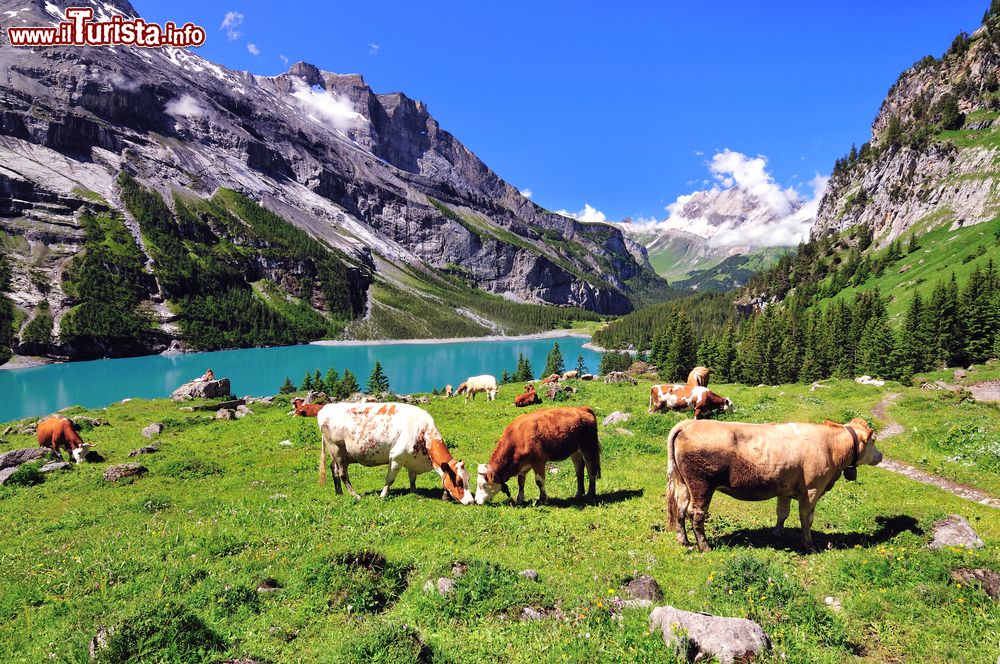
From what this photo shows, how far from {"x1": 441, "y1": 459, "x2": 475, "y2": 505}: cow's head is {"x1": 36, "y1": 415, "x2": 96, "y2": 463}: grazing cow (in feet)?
67.8

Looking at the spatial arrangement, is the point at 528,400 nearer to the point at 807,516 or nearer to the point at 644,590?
the point at 807,516

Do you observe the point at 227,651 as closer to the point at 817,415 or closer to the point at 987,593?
the point at 987,593

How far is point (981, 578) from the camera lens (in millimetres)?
7586

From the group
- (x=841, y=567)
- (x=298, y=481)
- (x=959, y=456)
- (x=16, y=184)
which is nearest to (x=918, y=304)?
(x=959, y=456)

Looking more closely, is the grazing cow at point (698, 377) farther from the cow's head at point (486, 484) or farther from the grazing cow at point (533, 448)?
the cow's head at point (486, 484)

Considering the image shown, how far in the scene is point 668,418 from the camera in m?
24.4

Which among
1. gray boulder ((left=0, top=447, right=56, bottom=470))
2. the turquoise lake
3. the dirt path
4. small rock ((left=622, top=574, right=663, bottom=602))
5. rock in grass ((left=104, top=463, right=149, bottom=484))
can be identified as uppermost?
small rock ((left=622, top=574, right=663, bottom=602))

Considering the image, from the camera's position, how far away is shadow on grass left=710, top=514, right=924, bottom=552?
1066 centimetres

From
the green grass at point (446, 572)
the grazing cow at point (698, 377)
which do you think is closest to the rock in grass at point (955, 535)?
the green grass at point (446, 572)

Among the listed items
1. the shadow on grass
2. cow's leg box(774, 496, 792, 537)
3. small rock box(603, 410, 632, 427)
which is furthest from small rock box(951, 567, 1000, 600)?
small rock box(603, 410, 632, 427)

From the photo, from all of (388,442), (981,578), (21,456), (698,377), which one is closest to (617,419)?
(698,377)

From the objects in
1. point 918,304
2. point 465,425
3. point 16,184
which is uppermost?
point 16,184

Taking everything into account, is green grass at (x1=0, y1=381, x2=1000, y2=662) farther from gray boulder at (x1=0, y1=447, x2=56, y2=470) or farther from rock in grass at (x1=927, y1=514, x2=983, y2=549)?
gray boulder at (x1=0, y1=447, x2=56, y2=470)

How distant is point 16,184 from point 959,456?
11061 inches
